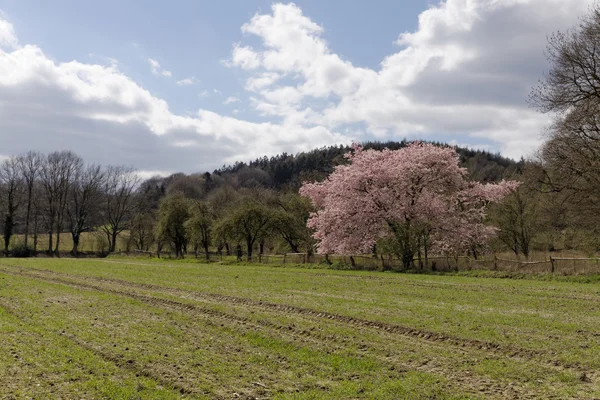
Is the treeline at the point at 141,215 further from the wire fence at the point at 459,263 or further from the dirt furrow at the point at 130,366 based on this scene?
the dirt furrow at the point at 130,366

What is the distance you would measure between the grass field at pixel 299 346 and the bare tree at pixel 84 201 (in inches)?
2438

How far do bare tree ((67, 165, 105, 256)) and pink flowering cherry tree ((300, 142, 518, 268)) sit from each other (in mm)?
52445

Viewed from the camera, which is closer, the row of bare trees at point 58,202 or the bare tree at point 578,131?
the bare tree at point 578,131

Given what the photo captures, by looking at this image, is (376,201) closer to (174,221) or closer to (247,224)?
(247,224)

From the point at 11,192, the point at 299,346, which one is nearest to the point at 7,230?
the point at 11,192

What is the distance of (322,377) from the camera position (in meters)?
8.27

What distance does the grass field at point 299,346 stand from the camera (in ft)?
25.2

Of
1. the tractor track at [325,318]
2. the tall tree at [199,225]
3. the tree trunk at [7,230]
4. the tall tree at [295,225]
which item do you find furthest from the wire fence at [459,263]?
the tree trunk at [7,230]

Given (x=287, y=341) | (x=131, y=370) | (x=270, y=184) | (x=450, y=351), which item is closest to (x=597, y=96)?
(x=450, y=351)

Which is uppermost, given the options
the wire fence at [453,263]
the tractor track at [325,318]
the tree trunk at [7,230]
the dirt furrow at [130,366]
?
the tree trunk at [7,230]

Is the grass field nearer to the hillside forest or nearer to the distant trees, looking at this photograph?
the hillside forest

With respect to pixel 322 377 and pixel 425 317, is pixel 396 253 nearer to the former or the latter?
pixel 425 317

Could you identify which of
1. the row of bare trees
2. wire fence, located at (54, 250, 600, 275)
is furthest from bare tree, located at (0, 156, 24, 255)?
wire fence, located at (54, 250, 600, 275)

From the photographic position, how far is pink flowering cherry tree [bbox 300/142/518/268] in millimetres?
35719
